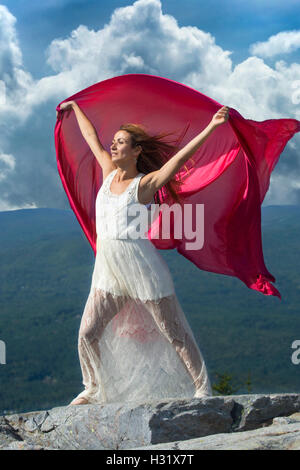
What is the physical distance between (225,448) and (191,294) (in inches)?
2306

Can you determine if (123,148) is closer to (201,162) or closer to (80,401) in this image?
(201,162)

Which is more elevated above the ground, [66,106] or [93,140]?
[66,106]

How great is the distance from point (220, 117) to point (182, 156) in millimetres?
455

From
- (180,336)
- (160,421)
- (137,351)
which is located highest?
(180,336)

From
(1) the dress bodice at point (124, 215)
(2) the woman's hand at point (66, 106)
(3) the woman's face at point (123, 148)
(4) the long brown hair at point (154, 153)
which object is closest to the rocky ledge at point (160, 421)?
(1) the dress bodice at point (124, 215)

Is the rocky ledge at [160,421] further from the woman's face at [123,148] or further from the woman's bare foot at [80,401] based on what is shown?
the woman's face at [123,148]

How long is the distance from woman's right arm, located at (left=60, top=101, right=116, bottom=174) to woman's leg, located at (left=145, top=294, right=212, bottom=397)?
132 cm

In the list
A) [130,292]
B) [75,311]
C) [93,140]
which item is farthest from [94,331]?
[75,311]

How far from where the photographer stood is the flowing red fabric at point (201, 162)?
5535 millimetres

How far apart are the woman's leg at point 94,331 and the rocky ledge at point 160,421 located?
31 cm

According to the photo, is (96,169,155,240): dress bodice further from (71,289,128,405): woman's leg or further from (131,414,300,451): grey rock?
(131,414,300,451): grey rock

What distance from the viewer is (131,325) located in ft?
17.6

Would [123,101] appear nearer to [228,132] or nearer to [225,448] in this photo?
Result: [228,132]
